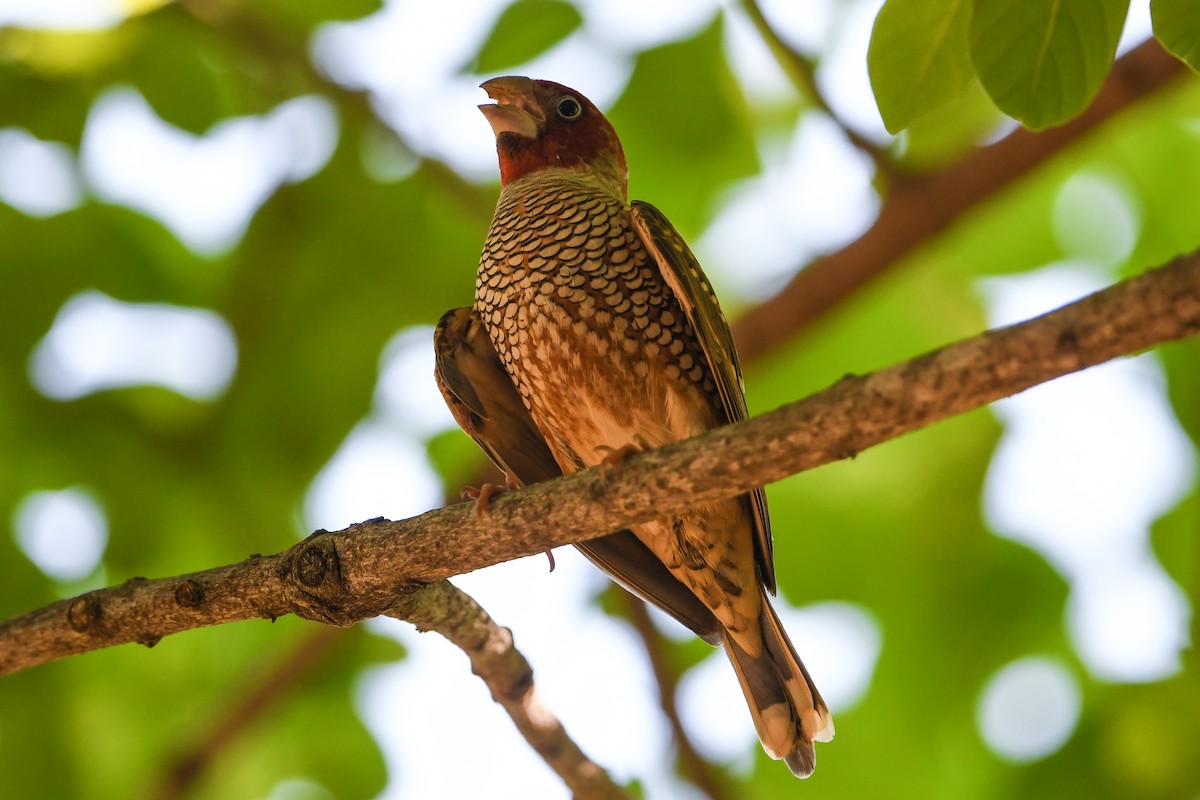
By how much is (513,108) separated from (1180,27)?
335cm

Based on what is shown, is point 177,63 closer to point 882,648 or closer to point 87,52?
point 87,52

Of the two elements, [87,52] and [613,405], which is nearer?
[613,405]

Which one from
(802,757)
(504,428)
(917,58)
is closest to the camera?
(917,58)

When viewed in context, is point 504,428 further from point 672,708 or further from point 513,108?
point 672,708

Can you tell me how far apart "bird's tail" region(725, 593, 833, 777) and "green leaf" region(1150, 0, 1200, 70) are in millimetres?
2839

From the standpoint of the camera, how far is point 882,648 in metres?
6.89

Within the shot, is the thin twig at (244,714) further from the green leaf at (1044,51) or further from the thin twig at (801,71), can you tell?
the green leaf at (1044,51)

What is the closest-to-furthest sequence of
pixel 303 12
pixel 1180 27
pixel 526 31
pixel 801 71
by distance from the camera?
pixel 1180 27 → pixel 801 71 → pixel 526 31 → pixel 303 12

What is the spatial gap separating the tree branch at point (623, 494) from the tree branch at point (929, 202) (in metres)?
2.69

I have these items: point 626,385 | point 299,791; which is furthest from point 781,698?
point 299,791

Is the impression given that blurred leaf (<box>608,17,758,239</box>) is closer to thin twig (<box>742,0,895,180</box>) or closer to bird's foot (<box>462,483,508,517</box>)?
thin twig (<box>742,0,895,180</box>)

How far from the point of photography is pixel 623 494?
3072 mm

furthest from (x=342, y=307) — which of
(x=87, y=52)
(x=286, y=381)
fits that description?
(x=87, y=52)

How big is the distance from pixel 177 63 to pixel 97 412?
1909 millimetres
